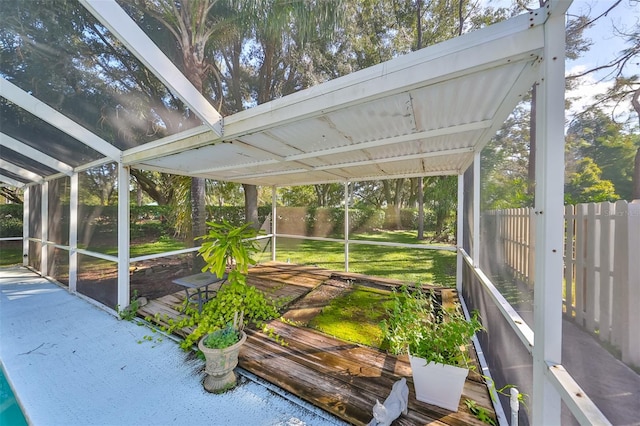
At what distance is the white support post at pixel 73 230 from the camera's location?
12.8ft

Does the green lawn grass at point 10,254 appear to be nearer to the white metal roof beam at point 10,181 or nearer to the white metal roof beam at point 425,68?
the white metal roof beam at point 10,181

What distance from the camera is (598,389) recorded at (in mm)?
825

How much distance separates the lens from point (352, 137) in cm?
222

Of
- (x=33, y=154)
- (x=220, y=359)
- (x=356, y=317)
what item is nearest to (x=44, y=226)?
(x=33, y=154)

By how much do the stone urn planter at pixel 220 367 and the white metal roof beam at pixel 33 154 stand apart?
438 cm

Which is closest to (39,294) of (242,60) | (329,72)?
(242,60)

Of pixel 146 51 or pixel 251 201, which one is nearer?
pixel 146 51

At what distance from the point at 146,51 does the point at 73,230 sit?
3.95 metres

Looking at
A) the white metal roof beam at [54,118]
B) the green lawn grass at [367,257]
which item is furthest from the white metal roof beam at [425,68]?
the green lawn grass at [367,257]

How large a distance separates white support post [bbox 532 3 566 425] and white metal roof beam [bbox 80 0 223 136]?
2.25 metres

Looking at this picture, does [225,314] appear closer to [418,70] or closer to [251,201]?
[418,70]

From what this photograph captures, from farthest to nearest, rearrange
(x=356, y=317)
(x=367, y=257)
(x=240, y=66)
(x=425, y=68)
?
(x=367, y=257)
(x=240, y=66)
(x=356, y=317)
(x=425, y=68)

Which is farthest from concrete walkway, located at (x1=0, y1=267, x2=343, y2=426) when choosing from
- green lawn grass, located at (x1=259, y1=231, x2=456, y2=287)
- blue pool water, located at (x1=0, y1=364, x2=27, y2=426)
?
green lawn grass, located at (x1=259, y1=231, x2=456, y2=287)

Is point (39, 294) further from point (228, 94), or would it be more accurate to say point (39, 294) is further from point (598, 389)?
point (598, 389)
